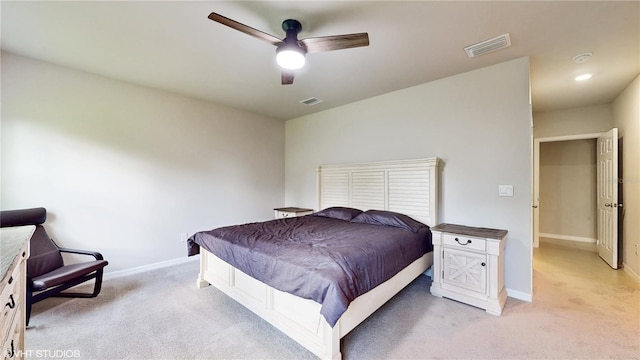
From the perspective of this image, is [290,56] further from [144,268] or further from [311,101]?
[144,268]

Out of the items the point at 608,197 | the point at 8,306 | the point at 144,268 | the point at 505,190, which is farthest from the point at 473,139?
the point at 144,268

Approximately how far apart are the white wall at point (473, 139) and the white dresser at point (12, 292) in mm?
3680

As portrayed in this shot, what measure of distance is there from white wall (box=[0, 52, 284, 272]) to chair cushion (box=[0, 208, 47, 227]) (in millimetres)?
174

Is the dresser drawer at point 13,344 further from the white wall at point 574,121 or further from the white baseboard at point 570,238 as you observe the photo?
the white baseboard at point 570,238

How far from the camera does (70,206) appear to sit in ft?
10.1

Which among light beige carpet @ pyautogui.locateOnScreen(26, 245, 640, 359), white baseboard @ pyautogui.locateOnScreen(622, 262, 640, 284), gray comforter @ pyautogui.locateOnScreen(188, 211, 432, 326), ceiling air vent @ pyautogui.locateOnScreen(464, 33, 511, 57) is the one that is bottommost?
light beige carpet @ pyautogui.locateOnScreen(26, 245, 640, 359)

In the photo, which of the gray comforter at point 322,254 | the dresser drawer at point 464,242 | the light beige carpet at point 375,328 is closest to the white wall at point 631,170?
the light beige carpet at point 375,328

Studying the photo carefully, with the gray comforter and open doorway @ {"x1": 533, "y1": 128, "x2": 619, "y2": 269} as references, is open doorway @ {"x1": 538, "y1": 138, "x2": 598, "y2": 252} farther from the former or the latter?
the gray comforter

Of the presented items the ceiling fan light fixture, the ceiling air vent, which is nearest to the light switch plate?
the ceiling air vent

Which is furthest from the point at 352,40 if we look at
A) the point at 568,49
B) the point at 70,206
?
the point at 70,206

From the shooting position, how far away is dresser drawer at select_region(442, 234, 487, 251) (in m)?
2.55

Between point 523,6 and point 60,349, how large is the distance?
439 cm

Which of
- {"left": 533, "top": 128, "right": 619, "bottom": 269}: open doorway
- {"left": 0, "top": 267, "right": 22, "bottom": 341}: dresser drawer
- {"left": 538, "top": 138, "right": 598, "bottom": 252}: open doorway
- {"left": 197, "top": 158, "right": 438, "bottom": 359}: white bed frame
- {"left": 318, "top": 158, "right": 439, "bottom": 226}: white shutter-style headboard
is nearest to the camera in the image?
{"left": 0, "top": 267, "right": 22, "bottom": 341}: dresser drawer

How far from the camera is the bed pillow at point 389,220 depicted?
314 cm
